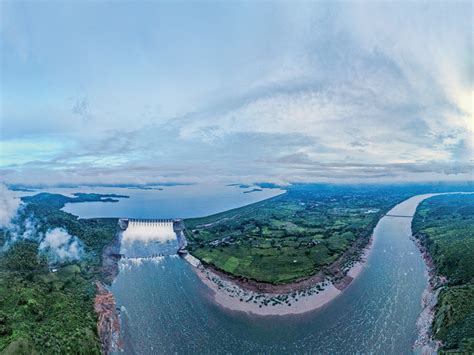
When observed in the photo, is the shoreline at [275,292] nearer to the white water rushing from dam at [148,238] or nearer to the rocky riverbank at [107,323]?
the rocky riverbank at [107,323]

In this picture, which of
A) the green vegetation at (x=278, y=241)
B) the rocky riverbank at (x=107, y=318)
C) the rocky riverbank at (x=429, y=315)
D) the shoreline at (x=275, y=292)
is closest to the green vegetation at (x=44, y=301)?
the rocky riverbank at (x=107, y=318)

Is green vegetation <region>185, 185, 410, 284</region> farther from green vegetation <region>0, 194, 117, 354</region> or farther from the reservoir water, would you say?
green vegetation <region>0, 194, 117, 354</region>

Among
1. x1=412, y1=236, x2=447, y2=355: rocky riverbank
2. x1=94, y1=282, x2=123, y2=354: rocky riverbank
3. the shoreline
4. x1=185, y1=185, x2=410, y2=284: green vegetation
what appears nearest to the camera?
x1=412, y1=236, x2=447, y2=355: rocky riverbank

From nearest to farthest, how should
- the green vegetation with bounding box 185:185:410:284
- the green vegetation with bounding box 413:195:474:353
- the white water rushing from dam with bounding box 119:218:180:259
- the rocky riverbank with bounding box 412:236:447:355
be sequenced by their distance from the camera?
the green vegetation with bounding box 413:195:474:353, the rocky riverbank with bounding box 412:236:447:355, the green vegetation with bounding box 185:185:410:284, the white water rushing from dam with bounding box 119:218:180:259

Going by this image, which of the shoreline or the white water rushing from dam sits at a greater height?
the white water rushing from dam

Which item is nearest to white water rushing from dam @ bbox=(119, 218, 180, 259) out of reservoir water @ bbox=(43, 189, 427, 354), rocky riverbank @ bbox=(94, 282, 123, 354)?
reservoir water @ bbox=(43, 189, 427, 354)

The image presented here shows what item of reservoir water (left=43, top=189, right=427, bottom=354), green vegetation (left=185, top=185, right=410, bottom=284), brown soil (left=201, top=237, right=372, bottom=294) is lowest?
reservoir water (left=43, top=189, right=427, bottom=354)
